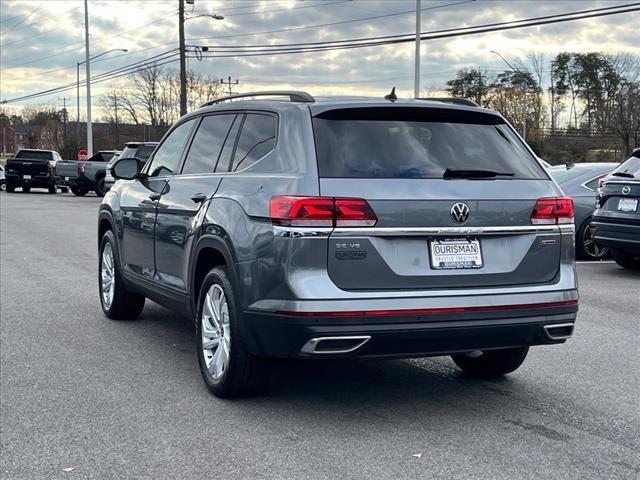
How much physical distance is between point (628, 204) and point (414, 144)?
6.51 metres

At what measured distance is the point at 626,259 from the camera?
37.7 feet

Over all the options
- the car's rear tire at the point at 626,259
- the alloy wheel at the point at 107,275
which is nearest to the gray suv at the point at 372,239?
the alloy wheel at the point at 107,275

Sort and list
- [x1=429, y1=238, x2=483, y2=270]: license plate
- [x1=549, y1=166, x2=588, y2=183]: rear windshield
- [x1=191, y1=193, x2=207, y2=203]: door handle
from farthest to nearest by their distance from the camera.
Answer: [x1=549, y1=166, x2=588, y2=183]: rear windshield < [x1=191, y1=193, x2=207, y2=203]: door handle < [x1=429, y1=238, x2=483, y2=270]: license plate

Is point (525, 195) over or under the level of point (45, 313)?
over

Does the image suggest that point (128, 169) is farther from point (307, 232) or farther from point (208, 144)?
point (307, 232)

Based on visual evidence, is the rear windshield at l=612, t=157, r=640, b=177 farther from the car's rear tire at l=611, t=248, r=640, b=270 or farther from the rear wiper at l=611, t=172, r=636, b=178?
the car's rear tire at l=611, t=248, r=640, b=270

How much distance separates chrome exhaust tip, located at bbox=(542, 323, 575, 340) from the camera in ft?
15.5

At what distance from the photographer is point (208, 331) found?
5.20 metres

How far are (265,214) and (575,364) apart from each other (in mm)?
2878

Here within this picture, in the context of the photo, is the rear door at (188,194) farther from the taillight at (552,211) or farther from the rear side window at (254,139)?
the taillight at (552,211)

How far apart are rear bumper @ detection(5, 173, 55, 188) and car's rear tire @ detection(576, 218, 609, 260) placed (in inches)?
1143

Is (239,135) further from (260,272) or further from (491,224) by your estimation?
(491,224)

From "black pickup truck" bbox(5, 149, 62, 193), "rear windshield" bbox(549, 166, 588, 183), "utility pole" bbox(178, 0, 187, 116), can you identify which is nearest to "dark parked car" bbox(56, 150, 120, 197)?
"black pickup truck" bbox(5, 149, 62, 193)

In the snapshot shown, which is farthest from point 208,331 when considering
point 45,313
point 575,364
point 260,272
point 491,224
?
point 45,313
